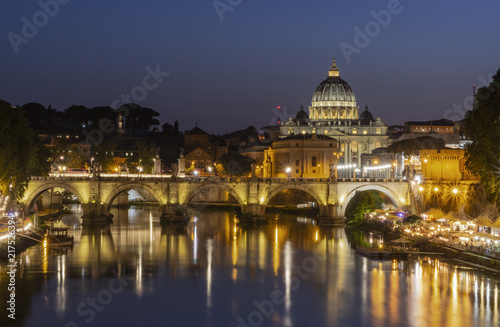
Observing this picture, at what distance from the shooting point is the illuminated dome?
142m

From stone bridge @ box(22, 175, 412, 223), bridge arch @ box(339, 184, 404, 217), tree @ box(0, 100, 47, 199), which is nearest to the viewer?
tree @ box(0, 100, 47, 199)

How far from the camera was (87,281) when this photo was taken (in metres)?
37.7

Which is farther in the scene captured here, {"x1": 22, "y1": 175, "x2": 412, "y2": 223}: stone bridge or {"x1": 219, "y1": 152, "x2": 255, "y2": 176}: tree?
{"x1": 219, "y1": 152, "x2": 255, "y2": 176}: tree

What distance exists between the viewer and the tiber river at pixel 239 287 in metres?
31.1

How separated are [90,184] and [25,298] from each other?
30670mm

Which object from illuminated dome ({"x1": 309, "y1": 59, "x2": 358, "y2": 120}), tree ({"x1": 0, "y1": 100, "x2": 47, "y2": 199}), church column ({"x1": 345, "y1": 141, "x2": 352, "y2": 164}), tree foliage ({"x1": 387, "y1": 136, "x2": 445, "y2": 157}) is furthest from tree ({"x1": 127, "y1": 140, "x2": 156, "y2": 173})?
illuminated dome ({"x1": 309, "y1": 59, "x2": 358, "y2": 120})

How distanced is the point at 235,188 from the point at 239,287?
2803cm

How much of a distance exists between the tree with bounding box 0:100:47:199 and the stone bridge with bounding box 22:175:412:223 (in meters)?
12.4

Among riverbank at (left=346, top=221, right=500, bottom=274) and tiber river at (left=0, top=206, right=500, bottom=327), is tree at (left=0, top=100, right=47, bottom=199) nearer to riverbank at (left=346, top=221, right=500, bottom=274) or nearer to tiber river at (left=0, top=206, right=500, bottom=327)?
tiber river at (left=0, top=206, right=500, bottom=327)

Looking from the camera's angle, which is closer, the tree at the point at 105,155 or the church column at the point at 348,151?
the tree at the point at 105,155

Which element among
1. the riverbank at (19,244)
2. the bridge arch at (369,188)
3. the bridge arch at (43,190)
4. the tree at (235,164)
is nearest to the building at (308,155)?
the tree at (235,164)

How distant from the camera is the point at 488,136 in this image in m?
40.8

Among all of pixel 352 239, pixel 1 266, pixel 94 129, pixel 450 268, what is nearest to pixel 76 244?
pixel 1 266

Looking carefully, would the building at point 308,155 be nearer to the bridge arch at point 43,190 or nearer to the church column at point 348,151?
the church column at point 348,151
